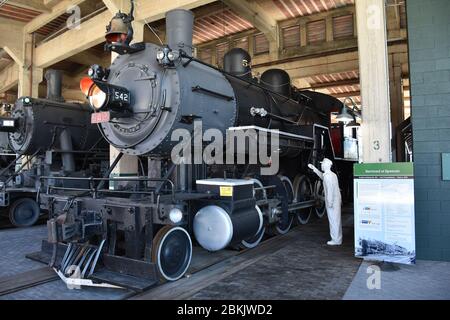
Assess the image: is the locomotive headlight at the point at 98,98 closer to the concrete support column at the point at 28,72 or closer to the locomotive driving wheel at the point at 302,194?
the locomotive driving wheel at the point at 302,194

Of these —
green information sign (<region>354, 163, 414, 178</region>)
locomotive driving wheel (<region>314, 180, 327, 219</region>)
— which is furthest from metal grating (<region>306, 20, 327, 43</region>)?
green information sign (<region>354, 163, 414, 178</region>)

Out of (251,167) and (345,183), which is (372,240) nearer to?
(251,167)

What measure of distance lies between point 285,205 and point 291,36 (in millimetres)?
7938

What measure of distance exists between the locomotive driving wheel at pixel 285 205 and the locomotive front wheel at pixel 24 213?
5.43m

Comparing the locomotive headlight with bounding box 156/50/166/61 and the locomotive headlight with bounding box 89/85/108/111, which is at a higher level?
the locomotive headlight with bounding box 156/50/166/61

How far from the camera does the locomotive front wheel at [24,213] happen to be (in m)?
8.05

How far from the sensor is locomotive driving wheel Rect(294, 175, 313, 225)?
24.1ft

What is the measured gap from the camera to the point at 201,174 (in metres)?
5.07

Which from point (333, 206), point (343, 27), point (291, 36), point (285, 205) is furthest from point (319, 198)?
point (291, 36)

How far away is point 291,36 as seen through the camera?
12484 mm

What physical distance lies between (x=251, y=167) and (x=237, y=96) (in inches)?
45.9

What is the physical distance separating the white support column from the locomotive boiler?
582cm

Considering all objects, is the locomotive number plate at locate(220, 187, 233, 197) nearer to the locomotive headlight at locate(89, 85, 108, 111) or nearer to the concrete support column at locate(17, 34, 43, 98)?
the locomotive headlight at locate(89, 85, 108, 111)

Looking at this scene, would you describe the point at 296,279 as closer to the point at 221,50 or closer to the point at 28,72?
the point at 221,50
